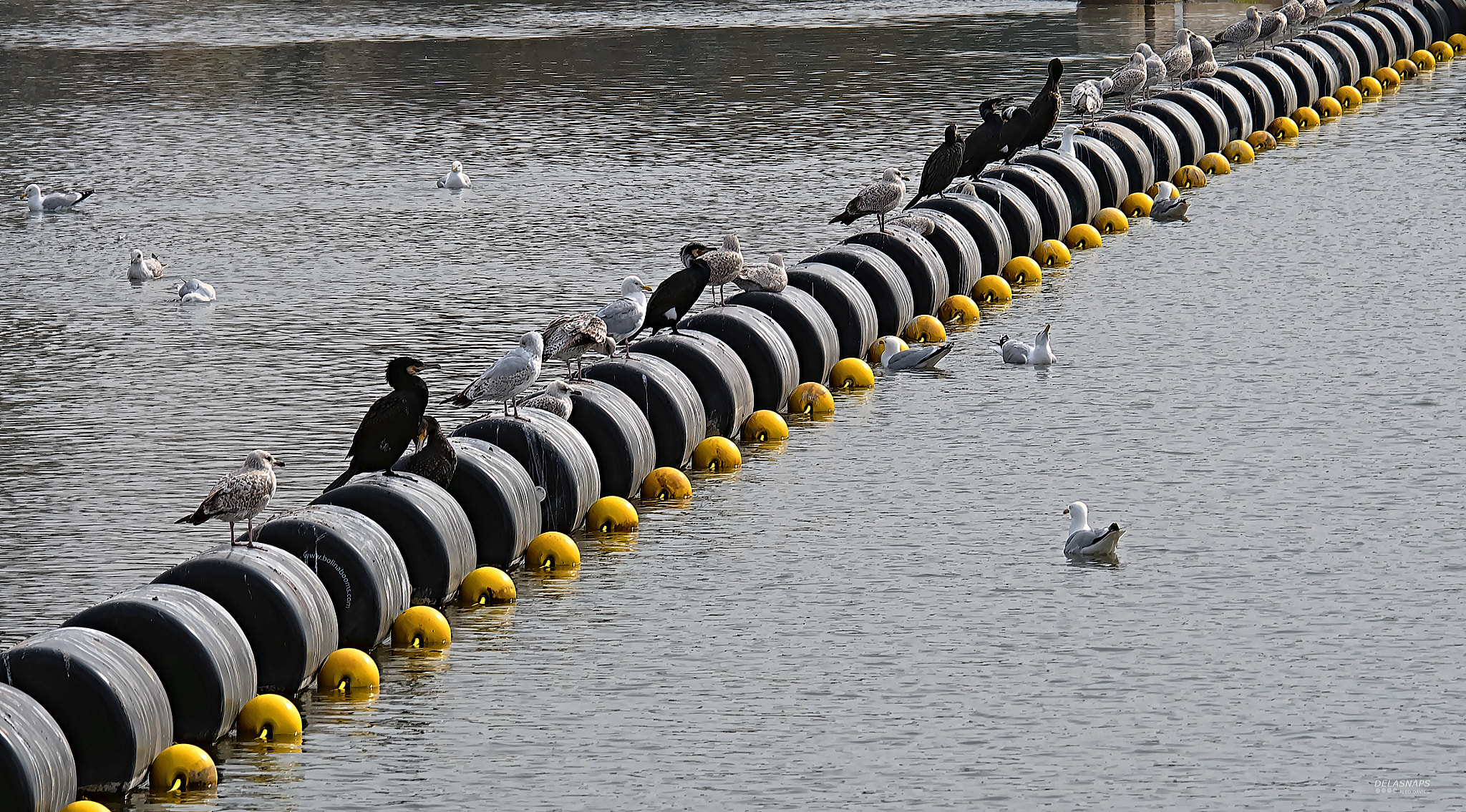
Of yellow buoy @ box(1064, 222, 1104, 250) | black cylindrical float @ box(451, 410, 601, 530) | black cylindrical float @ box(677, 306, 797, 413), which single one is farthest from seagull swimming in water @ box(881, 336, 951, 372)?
yellow buoy @ box(1064, 222, 1104, 250)

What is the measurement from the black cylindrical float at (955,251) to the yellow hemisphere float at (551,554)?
9.26 metres

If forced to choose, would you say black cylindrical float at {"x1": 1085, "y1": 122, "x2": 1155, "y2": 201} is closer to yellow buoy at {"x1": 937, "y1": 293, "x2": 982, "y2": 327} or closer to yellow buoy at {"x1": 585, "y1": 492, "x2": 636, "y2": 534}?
yellow buoy at {"x1": 937, "y1": 293, "x2": 982, "y2": 327}

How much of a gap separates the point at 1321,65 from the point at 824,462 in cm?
2200

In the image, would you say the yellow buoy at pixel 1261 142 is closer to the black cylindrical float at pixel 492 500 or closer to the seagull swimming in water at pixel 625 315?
the seagull swimming in water at pixel 625 315

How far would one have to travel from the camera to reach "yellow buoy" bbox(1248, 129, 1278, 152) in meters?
33.9

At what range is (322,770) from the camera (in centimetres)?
1245

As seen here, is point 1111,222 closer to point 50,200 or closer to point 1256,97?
point 1256,97

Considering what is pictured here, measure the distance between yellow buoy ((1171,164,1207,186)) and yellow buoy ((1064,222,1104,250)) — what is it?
3.79m

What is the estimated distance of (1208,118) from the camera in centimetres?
3306

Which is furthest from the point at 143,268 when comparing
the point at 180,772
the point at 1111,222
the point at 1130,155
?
the point at 180,772

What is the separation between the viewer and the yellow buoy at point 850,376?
21.3 metres

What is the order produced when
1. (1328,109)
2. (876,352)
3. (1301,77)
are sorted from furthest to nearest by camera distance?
(1301,77)
(1328,109)
(876,352)

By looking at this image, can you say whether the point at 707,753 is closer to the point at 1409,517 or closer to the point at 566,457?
the point at 566,457

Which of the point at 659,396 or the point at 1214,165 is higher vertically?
the point at 659,396
